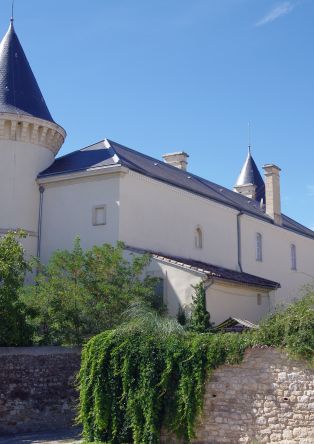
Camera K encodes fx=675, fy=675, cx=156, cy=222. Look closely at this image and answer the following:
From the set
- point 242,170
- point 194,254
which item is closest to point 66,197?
point 194,254

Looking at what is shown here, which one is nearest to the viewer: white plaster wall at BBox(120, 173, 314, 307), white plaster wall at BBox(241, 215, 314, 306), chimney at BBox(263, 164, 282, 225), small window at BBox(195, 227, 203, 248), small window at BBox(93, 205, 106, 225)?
small window at BBox(93, 205, 106, 225)

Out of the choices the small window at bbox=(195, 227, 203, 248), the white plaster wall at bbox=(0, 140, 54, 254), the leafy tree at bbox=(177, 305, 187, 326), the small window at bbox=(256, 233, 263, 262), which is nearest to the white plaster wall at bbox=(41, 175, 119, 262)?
the white plaster wall at bbox=(0, 140, 54, 254)

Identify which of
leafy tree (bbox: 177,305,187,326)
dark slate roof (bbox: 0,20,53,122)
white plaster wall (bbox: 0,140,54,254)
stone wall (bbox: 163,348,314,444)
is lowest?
stone wall (bbox: 163,348,314,444)

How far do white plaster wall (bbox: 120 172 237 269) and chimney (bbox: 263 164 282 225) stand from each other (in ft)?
17.5

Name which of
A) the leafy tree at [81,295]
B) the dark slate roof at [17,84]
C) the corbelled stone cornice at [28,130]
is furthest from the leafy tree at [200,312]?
the dark slate roof at [17,84]

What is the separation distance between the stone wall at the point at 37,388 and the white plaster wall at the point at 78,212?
775cm

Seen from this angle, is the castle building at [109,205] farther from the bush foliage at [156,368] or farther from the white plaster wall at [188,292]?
the bush foliage at [156,368]

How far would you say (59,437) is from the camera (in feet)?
56.7

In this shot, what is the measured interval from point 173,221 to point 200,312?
6.93 m

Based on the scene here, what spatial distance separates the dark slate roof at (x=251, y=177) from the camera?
5144 cm

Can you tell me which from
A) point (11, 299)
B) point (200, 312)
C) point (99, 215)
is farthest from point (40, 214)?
point (11, 299)

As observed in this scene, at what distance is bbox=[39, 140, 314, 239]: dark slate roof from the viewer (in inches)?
1110

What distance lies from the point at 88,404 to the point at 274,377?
4.60 metres

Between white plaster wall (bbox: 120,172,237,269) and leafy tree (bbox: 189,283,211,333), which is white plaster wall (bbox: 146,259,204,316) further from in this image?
white plaster wall (bbox: 120,172,237,269)
